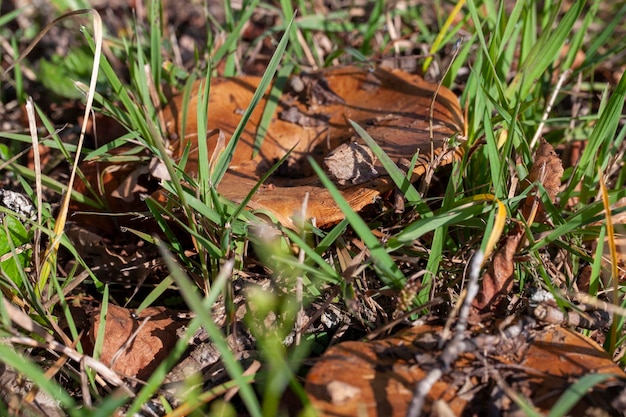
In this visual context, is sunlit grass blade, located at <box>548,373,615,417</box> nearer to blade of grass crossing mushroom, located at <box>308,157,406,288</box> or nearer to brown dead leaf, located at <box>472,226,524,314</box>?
brown dead leaf, located at <box>472,226,524,314</box>

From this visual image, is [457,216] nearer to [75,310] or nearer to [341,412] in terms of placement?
[341,412]

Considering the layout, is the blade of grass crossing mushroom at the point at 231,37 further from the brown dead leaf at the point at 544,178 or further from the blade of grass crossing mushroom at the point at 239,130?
the brown dead leaf at the point at 544,178

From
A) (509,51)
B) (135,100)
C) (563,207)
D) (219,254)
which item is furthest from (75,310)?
(509,51)

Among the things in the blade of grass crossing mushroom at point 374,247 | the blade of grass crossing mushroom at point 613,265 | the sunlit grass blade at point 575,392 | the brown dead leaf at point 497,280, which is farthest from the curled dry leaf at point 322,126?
the sunlit grass blade at point 575,392

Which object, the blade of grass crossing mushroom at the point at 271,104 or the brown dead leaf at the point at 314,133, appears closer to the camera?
the brown dead leaf at the point at 314,133

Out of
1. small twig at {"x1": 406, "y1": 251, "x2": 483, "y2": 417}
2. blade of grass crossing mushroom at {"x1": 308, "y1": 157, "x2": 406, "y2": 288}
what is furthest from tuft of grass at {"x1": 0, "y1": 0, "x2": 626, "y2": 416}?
small twig at {"x1": 406, "y1": 251, "x2": 483, "y2": 417}

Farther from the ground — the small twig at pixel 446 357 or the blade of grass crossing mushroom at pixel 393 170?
the blade of grass crossing mushroom at pixel 393 170

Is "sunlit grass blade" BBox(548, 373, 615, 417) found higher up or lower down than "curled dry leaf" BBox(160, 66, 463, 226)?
lower down

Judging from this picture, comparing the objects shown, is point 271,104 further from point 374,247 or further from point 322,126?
point 374,247
